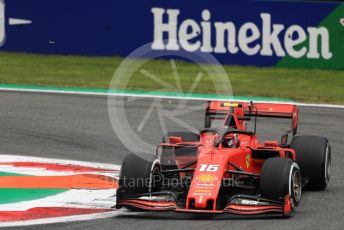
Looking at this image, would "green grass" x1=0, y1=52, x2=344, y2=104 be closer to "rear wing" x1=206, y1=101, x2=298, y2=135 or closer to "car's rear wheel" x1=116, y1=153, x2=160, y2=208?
"rear wing" x1=206, y1=101, x2=298, y2=135

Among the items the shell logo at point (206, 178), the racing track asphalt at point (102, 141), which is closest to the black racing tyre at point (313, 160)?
the racing track asphalt at point (102, 141)

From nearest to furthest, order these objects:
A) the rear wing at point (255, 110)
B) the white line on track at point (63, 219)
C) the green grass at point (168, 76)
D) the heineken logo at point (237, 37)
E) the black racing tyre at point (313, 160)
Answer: the white line on track at point (63, 219), the black racing tyre at point (313, 160), the rear wing at point (255, 110), the green grass at point (168, 76), the heineken logo at point (237, 37)

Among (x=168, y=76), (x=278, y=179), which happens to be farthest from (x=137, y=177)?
(x=168, y=76)

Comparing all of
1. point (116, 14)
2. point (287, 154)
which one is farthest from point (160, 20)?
point (287, 154)

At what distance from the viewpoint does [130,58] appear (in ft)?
86.2

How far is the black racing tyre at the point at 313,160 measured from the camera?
1302 cm

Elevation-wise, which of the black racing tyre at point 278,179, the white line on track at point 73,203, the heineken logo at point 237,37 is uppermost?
the heineken logo at point 237,37

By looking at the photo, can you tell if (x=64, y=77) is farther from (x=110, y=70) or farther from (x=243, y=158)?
(x=243, y=158)

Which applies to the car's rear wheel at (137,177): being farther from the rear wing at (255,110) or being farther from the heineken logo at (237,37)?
the heineken logo at (237,37)

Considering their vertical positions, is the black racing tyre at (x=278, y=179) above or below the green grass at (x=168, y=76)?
below

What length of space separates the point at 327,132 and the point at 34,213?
7550mm

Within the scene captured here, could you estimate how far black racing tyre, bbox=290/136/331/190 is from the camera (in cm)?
1302

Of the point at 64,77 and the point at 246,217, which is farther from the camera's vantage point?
the point at 64,77

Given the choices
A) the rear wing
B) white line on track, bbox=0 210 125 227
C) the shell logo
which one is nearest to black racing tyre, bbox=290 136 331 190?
the rear wing
